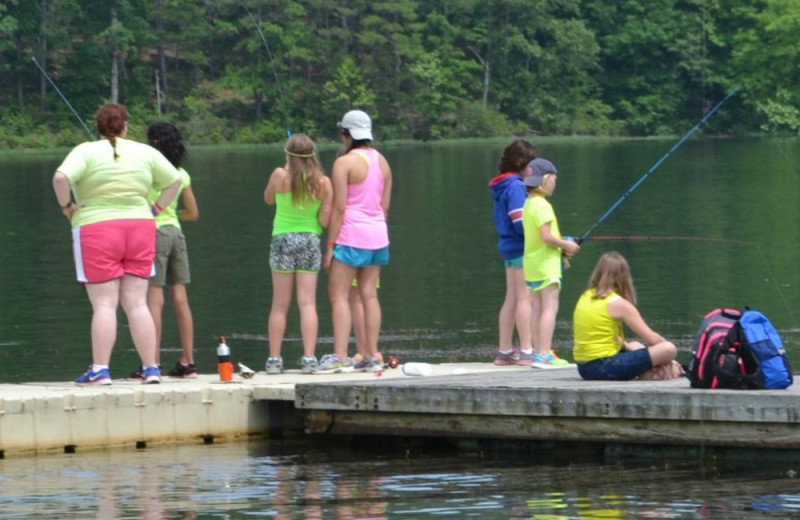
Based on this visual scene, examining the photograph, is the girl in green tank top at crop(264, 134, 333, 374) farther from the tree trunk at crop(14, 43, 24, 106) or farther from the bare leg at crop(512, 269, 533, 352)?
the tree trunk at crop(14, 43, 24, 106)

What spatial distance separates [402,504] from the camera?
8.45 meters

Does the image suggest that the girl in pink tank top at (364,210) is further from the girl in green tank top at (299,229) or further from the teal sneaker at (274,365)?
the teal sneaker at (274,365)

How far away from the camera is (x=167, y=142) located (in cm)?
1053

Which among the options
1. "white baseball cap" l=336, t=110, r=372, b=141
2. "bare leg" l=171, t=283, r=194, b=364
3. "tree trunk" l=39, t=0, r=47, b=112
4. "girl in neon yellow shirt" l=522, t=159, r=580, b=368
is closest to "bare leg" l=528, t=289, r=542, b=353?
"girl in neon yellow shirt" l=522, t=159, r=580, b=368

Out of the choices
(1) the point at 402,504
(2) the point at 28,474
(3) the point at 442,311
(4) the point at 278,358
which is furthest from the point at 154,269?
(3) the point at 442,311

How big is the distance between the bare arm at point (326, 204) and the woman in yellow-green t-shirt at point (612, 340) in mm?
1591

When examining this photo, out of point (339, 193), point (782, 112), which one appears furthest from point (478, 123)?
point (339, 193)

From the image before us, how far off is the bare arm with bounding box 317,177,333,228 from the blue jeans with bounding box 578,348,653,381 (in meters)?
1.71

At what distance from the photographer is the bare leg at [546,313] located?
10.9 meters

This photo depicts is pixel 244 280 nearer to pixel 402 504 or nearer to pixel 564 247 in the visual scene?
pixel 564 247

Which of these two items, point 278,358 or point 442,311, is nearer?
point 278,358

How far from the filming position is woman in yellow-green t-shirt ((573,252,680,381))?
32.3 feet

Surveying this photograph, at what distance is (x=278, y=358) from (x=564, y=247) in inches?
65.5

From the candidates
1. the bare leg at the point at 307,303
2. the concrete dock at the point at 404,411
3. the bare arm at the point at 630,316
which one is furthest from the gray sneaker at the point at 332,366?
the bare arm at the point at 630,316
